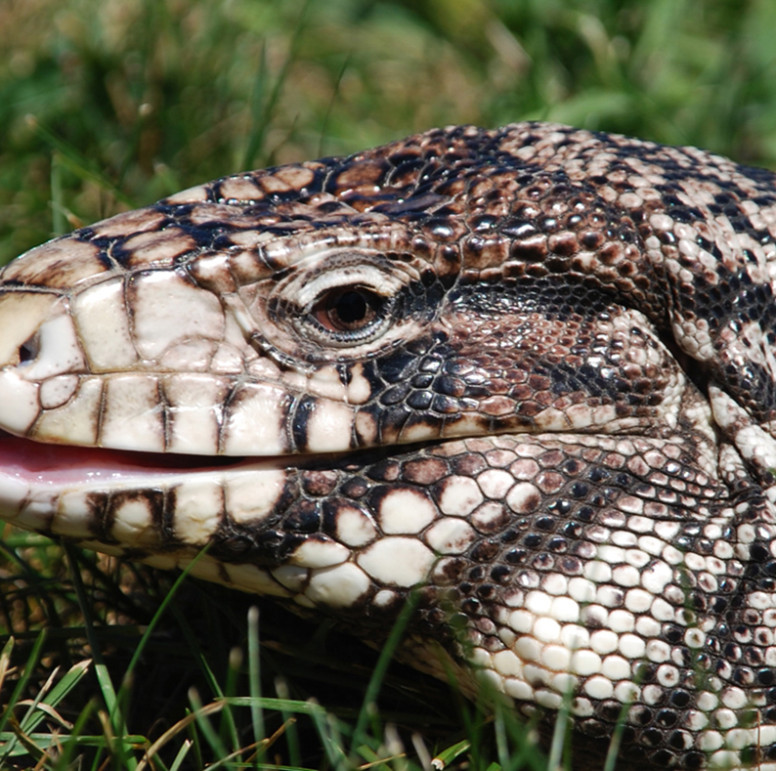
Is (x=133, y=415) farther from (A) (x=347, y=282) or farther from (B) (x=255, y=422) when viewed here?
(A) (x=347, y=282)

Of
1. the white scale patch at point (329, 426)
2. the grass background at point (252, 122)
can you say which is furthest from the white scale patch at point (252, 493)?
the grass background at point (252, 122)

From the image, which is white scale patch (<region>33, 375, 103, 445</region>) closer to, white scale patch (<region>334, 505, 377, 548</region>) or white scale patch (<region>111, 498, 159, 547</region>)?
white scale patch (<region>111, 498, 159, 547</region>)

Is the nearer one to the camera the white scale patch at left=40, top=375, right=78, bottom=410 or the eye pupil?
the white scale patch at left=40, top=375, right=78, bottom=410

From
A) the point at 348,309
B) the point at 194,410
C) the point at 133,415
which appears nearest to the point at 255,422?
the point at 194,410

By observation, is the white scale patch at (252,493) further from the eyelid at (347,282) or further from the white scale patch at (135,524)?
the eyelid at (347,282)

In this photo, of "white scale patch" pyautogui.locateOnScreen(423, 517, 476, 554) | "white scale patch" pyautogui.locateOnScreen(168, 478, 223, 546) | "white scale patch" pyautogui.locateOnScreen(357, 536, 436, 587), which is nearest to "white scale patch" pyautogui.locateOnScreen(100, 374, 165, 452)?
"white scale patch" pyautogui.locateOnScreen(168, 478, 223, 546)

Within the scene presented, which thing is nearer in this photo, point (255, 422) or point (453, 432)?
point (255, 422)

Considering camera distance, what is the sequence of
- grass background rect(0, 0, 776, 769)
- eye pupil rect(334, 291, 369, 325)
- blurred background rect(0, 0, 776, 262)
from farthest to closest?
blurred background rect(0, 0, 776, 262), grass background rect(0, 0, 776, 769), eye pupil rect(334, 291, 369, 325)
